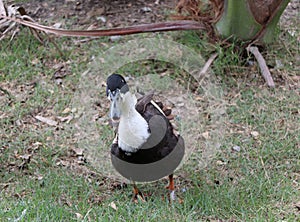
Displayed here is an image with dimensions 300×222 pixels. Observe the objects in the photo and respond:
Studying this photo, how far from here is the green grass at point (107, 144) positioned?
3.45 meters

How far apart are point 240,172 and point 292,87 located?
121cm

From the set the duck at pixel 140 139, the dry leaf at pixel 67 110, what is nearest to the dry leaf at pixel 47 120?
the dry leaf at pixel 67 110

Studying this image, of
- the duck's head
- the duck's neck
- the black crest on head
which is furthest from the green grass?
the black crest on head

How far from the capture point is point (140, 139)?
10.7ft

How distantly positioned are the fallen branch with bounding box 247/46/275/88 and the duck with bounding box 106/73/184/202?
56.9 inches

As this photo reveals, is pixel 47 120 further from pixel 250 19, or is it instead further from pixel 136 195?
pixel 250 19

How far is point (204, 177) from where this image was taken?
3859 mm

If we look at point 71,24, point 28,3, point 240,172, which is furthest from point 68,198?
point 28,3

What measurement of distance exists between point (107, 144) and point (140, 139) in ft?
3.40

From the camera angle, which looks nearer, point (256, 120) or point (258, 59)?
point (256, 120)

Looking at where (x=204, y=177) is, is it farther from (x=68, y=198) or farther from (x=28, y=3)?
(x=28, y=3)

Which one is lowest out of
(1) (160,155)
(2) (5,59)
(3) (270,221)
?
(2) (5,59)

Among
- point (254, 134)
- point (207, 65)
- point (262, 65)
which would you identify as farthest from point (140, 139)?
point (262, 65)

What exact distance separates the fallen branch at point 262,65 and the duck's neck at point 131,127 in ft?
5.85
